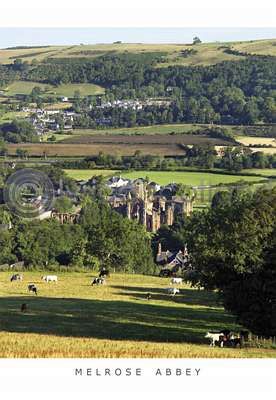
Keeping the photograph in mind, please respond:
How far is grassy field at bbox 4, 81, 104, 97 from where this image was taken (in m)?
189

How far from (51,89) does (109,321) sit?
551 feet

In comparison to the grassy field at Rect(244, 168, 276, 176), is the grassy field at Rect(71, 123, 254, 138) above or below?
below

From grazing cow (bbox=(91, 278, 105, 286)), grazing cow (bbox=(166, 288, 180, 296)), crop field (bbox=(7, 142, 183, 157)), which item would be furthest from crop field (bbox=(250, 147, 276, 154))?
grazing cow (bbox=(166, 288, 180, 296))

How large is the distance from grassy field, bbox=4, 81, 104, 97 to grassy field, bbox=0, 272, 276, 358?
14635 centimetres

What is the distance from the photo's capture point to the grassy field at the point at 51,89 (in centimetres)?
18900

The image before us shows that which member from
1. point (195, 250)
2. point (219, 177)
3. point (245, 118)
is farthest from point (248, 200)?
point (245, 118)

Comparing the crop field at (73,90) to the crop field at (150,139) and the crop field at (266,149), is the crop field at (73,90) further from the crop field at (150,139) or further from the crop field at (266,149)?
the crop field at (266,149)

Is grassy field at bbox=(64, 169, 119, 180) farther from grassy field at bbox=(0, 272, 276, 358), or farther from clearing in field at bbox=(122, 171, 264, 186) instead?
grassy field at bbox=(0, 272, 276, 358)

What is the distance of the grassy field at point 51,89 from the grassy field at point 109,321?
146347 mm

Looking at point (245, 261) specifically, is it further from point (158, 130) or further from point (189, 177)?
point (158, 130)

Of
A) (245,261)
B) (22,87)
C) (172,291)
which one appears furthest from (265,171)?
(22,87)

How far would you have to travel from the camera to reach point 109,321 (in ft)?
94.7

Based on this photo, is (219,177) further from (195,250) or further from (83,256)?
A: (195,250)

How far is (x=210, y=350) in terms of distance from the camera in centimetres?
2216
